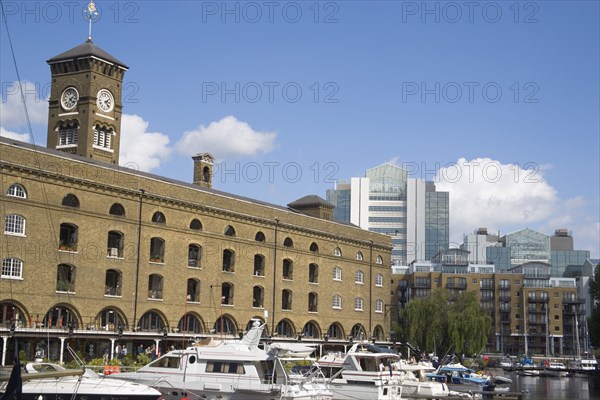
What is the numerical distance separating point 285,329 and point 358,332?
10.9m

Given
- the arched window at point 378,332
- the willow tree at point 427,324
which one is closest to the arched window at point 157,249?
the arched window at point 378,332

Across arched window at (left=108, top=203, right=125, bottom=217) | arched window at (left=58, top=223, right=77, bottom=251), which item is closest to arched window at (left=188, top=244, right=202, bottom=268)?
arched window at (left=108, top=203, right=125, bottom=217)

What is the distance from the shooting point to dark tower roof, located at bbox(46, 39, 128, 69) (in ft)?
238

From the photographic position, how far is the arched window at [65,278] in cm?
5316

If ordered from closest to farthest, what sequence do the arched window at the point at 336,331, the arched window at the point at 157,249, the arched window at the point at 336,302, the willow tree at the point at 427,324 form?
the arched window at the point at 157,249 < the arched window at the point at 336,331 < the arched window at the point at 336,302 < the willow tree at the point at 427,324

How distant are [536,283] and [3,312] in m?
110

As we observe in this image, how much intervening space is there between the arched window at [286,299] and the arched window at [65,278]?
2283cm

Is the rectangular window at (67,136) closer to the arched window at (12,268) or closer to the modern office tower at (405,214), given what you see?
the arched window at (12,268)

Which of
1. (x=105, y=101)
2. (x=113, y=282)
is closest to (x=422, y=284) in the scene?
(x=105, y=101)

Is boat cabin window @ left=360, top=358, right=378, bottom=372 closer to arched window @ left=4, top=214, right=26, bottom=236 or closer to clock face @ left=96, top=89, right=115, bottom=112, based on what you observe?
arched window @ left=4, top=214, right=26, bottom=236

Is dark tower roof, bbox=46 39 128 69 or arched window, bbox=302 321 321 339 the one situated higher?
dark tower roof, bbox=46 39 128 69

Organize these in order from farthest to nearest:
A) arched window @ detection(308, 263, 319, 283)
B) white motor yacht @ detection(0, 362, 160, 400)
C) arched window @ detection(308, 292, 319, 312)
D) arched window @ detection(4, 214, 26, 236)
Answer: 1. arched window @ detection(308, 263, 319, 283)
2. arched window @ detection(308, 292, 319, 312)
3. arched window @ detection(4, 214, 26, 236)
4. white motor yacht @ detection(0, 362, 160, 400)

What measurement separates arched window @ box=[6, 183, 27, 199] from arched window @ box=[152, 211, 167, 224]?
1121 centimetres

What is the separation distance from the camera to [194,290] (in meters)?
63.8
